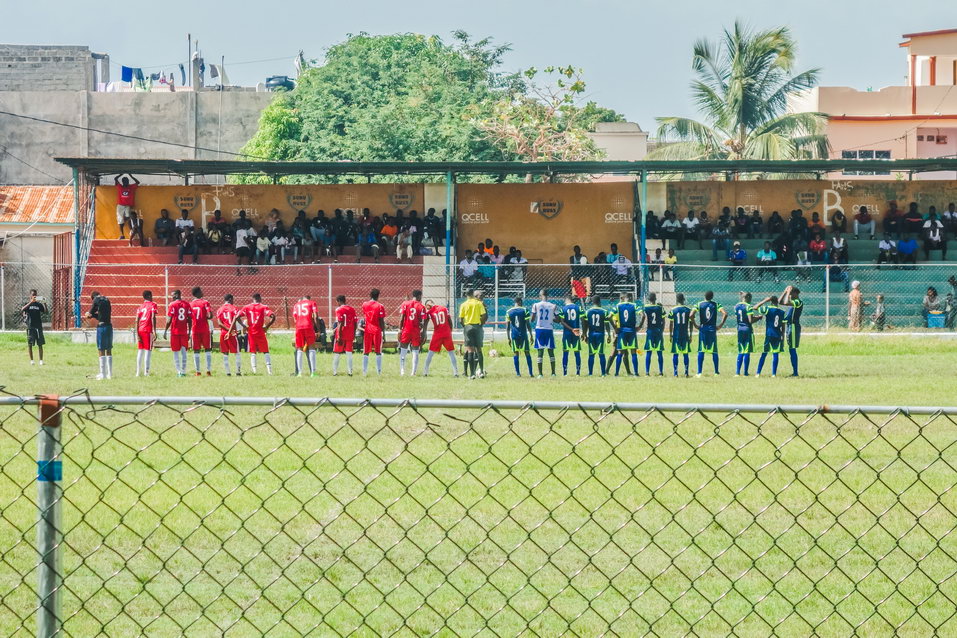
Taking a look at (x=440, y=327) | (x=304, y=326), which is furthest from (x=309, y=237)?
(x=440, y=327)

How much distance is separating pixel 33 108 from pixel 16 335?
63.3ft

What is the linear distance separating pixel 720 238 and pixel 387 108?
15.9 meters

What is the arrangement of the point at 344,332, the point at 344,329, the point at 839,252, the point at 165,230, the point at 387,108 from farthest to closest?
the point at 387,108 < the point at 165,230 < the point at 839,252 < the point at 344,332 < the point at 344,329

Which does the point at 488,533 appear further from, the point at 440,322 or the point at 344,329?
the point at 344,329

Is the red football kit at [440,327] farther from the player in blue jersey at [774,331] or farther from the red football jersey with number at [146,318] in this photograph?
the player in blue jersey at [774,331]

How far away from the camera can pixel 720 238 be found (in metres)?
35.8

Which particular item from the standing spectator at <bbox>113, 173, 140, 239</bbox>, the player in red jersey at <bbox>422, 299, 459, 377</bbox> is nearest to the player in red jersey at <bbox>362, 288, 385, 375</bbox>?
the player in red jersey at <bbox>422, 299, 459, 377</bbox>

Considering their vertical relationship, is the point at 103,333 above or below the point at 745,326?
below

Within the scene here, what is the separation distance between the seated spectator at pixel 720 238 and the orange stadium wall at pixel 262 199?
378 inches

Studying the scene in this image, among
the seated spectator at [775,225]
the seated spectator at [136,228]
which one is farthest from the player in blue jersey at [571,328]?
the seated spectator at [136,228]

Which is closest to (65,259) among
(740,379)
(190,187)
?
(190,187)

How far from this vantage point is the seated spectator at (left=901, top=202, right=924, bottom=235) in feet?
119

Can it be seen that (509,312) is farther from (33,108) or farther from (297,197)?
(33,108)

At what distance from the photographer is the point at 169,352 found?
96.5 feet
